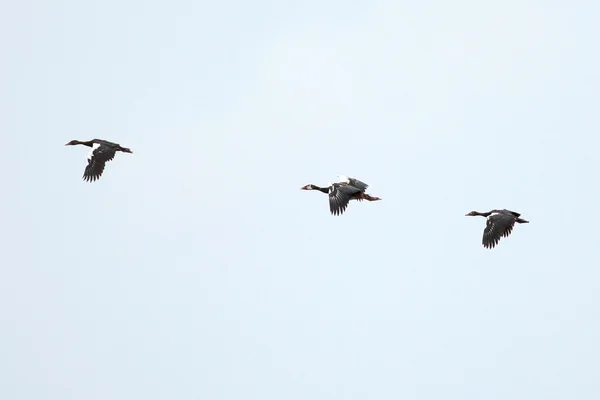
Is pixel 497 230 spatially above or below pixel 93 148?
below

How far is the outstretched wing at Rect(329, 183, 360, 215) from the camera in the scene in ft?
223

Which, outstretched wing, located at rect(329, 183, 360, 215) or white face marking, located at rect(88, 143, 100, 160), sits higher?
white face marking, located at rect(88, 143, 100, 160)

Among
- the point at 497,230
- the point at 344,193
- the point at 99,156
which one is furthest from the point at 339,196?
the point at 99,156

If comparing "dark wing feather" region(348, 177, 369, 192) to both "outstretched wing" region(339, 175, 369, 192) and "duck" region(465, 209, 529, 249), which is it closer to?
"outstretched wing" region(339, 175, 369, 192)

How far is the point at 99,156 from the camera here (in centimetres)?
7106

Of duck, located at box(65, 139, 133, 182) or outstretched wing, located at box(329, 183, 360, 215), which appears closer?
outstretched wing, located at box(329, 183, 360, 215)

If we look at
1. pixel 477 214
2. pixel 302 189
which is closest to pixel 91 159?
pixel 302 189

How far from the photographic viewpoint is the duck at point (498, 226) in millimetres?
68375

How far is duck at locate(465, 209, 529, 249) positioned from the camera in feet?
224

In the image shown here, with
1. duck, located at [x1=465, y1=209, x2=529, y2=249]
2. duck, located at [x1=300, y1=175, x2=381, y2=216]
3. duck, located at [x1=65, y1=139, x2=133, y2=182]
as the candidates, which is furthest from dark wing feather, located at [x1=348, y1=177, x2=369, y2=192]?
duck, located at [x1=65, y1=139, x2=133, y2=182]

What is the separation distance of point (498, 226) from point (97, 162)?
54.3ft

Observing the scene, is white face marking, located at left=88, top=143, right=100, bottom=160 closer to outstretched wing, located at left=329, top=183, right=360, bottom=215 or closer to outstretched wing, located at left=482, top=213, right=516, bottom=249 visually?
outstretched wing, located at left=329, top=183, right=360, bottom=215

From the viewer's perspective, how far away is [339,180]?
69.8 metres

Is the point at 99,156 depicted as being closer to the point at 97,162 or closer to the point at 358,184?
the point at 97,162
